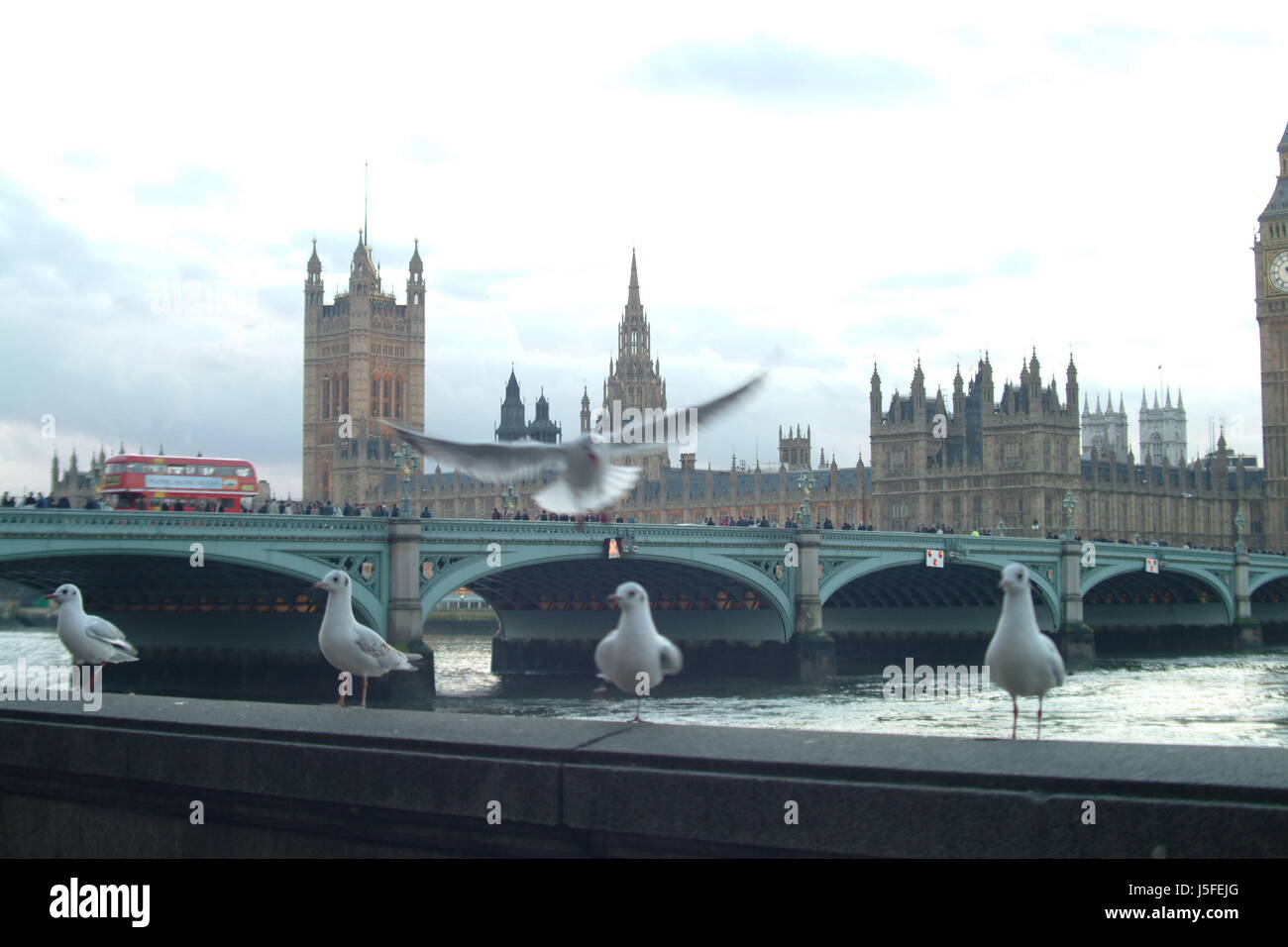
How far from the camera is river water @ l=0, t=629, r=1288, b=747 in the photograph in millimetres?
28531

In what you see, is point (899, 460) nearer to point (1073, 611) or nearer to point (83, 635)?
point (1073, 611)

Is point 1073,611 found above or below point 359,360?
below

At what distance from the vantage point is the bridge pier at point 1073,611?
51.1 meters

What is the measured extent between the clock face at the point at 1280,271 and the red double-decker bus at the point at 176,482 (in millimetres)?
78942

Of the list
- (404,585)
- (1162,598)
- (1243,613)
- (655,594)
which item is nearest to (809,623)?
(655,594)

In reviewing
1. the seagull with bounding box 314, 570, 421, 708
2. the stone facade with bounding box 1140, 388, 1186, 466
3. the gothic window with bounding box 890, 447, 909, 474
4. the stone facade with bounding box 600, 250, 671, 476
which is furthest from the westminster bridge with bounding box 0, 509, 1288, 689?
the stone facade with bounding box 1140, 388, 1186, 466

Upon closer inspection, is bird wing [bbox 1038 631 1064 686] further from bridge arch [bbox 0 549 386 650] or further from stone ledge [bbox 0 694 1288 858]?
bridge arch [bbox 0 549 386 650]

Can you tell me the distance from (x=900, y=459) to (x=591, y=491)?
78.8 metres

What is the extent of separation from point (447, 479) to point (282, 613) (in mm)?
66938

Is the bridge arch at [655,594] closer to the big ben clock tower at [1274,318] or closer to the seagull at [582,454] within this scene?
the seagull at [582,454]

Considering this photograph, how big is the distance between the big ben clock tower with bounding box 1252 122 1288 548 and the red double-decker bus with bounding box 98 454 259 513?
76.3m

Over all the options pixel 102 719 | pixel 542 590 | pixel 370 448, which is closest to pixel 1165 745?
pixel 102 719

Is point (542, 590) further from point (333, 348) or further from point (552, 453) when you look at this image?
point (333, 348)

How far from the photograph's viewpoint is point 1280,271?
9919cm
